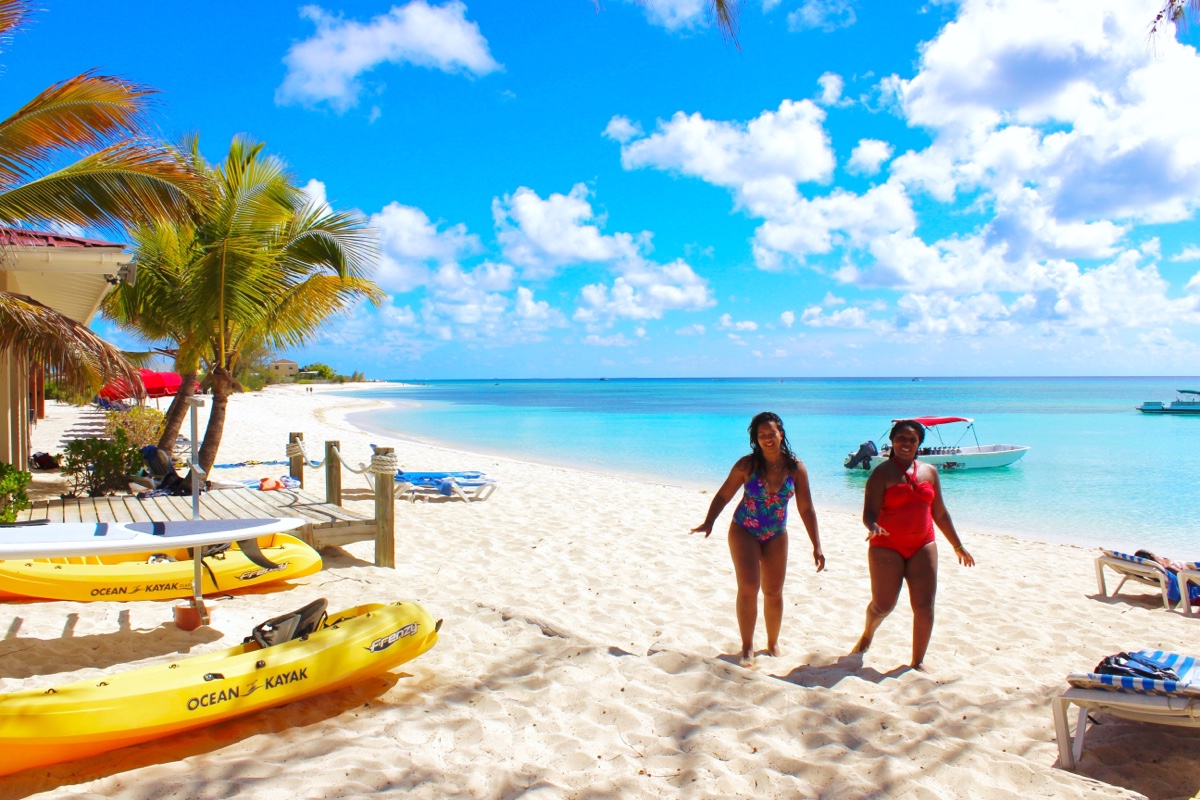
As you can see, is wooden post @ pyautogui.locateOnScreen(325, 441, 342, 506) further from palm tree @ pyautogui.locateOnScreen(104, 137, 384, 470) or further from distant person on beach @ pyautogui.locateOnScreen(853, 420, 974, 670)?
distant person on beach @ pyautogui.locateOnScreen(853, 420, 974, 670)

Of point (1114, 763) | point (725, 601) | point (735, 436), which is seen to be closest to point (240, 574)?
point (725, 601)

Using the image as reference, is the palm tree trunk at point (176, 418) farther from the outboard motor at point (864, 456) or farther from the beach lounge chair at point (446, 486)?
the outboard motor at point (864, 456)

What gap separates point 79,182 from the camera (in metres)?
5.63

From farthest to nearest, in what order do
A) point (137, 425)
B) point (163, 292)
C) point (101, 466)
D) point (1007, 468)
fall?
point (1007, 468) → point (137, 425) → point (163, 292) → point (101, 466)

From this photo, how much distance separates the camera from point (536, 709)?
141 inches

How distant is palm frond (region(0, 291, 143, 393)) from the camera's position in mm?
5598

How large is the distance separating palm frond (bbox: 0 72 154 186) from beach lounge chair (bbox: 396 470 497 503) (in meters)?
6.24

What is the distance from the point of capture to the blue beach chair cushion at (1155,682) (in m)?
3.19

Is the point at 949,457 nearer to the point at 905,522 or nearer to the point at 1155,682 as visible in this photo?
the point at 905,522

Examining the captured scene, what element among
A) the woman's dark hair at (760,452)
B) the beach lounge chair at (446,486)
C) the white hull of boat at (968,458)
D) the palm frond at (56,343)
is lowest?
the white hull of boat at (968,458)

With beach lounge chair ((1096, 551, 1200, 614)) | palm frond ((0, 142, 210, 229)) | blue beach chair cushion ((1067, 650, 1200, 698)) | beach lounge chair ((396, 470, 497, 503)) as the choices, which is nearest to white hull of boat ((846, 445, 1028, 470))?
beach lounge chair ((396, 470, 497, 503))

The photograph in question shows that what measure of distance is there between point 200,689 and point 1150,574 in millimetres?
7694

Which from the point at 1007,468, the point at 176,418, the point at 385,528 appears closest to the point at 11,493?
the point at 385,528

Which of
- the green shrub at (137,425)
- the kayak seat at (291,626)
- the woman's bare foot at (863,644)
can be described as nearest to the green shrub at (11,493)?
the kayak seat at (291,626)
